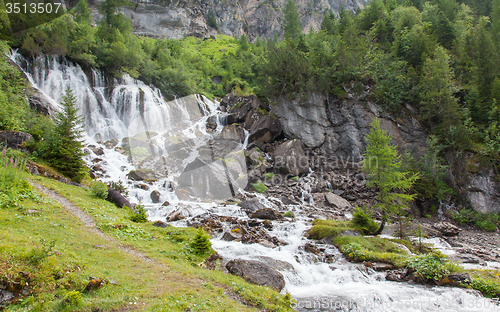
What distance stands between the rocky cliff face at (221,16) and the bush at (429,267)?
100 metres

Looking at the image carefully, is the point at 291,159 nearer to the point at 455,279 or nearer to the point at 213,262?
the point at 455,279

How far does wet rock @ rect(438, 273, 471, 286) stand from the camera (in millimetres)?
9453

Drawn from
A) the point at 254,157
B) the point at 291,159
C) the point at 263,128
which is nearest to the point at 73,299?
the point at 254,157

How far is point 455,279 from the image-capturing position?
378 inches

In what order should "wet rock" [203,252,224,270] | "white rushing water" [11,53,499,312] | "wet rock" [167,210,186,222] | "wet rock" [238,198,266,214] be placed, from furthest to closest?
"wet rock" [238,198,266,214] < "wet rock" [167,210,186,222] < "wet rock" [203,252,224,270] < "white rushing water" [11,53,499,312]

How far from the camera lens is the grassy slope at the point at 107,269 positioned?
5.33 metres

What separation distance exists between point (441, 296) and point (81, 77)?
43673 millimetres

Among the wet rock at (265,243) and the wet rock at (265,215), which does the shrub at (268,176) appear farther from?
the wet rock at (265,243)

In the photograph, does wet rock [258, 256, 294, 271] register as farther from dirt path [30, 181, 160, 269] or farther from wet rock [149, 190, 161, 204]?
wet rock [149, 190, 161, 204]

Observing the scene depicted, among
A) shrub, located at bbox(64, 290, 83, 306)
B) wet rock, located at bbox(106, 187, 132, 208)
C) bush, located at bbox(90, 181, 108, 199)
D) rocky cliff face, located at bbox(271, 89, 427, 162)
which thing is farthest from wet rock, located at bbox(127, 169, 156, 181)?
shrub, located at bbox(64, 290, 83, 306)

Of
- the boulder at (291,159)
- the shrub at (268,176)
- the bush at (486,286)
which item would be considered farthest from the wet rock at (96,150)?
the bush at (486,286)

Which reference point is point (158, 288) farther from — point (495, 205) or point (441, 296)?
point (495, 205)

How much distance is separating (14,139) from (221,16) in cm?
12230

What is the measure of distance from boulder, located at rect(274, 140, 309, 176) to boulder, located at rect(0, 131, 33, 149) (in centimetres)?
2586
